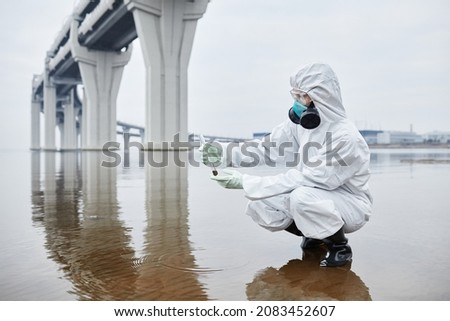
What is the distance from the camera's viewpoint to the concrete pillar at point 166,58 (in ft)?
85.3

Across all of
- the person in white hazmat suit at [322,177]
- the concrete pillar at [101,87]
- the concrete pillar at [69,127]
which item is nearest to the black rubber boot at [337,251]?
the person in white hazmat suit at [322,177]

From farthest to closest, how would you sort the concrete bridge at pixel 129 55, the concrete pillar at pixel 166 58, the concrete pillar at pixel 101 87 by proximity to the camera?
the concrete pillar at pixel 101 87
the concrete bridge at pixel 129 55
the concrete pillar at pixel 166 58

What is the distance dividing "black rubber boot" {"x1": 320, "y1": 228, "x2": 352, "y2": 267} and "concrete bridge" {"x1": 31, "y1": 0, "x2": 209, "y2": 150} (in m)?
20.4

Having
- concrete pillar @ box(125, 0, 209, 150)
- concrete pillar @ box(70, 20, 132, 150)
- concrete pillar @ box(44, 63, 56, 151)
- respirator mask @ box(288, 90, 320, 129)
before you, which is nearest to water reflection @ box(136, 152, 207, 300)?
respirator mask @ box(288, 90, 320, 129)

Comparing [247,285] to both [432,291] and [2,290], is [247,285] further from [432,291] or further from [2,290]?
[2,290]

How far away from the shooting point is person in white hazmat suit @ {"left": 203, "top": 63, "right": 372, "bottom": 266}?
2.47 meters

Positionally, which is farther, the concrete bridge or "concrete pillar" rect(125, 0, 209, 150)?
the concrete bridge

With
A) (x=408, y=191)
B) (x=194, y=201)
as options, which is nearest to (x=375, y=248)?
(x=194, y=201)

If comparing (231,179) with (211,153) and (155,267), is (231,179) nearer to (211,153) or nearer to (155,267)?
(211,153)

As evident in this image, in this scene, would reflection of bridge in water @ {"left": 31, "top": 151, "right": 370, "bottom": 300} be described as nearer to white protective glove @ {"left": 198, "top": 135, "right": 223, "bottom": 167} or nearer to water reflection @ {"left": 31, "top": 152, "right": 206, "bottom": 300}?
water reflection @ {"left": 31, "top": 152, "right": 206, "bottom": 300}

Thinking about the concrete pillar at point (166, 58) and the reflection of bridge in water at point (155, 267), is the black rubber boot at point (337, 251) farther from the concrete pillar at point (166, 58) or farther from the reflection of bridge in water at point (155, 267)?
the concrete pillar at point (166, 58)

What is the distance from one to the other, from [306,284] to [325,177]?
2.05 feet

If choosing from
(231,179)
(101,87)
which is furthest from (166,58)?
(231,179)

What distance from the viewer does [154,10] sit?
2577 centimetres
